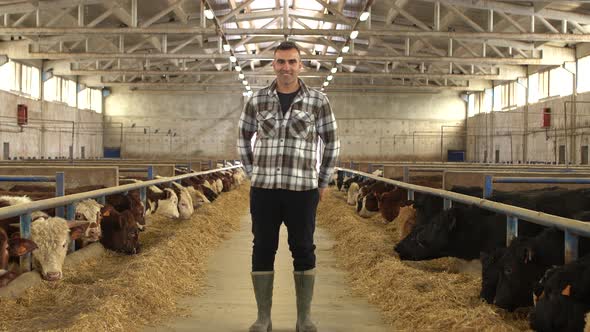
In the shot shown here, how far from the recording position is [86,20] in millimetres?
26906

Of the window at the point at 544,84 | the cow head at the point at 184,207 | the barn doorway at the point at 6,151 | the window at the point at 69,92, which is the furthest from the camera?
the window at the point at 69,92

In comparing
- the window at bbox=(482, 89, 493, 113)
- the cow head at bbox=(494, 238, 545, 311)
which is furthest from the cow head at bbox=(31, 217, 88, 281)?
the window at bbox=(482, 89, 493, 113)

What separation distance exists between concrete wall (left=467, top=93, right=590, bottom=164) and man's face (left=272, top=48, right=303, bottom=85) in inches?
713

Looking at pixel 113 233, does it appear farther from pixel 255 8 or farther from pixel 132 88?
pixel 132 88

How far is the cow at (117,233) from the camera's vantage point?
8.39 meters

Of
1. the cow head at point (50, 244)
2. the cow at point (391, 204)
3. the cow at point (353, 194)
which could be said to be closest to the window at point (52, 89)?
the cow at point (353, 194)

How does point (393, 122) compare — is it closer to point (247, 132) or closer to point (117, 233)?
point (117, 233)

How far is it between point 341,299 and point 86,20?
23.6 m

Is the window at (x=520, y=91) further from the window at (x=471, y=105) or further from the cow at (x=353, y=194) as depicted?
the cow at (x=353, y=194)

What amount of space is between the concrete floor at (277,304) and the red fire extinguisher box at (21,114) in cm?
2361

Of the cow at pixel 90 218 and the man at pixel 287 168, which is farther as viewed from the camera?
the cow at pixel 90 218

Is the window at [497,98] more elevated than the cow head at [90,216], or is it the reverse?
the window at [497,98]

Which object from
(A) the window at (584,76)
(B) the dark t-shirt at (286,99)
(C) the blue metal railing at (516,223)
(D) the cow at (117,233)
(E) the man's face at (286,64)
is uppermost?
(A) the window at (584,76)

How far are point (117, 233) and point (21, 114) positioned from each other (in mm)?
23044
